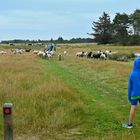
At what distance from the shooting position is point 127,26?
9938 cm

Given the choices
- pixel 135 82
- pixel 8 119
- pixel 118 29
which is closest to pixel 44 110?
pixel 135 82

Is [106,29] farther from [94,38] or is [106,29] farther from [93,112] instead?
[93,112]

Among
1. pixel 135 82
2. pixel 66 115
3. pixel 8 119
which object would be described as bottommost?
pixel 66 115

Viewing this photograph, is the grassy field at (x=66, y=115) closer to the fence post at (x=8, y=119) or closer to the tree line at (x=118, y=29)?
the fence post at (x=8, y=119)

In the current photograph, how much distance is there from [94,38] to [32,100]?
98.5m

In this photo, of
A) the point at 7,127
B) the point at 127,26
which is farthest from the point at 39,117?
the point at 127,26

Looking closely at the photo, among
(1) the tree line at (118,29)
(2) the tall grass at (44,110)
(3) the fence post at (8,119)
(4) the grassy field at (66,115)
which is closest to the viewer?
(3) the fence post at (8,119)

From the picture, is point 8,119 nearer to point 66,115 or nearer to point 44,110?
point 66,115

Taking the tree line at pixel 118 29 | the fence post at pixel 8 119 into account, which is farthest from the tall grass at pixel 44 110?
the tree line at pixel 118 29

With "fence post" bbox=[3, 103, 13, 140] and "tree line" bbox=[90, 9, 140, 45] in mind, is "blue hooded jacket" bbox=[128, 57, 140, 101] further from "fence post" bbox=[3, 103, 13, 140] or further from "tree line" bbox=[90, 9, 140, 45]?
"tree line" bbox=[90, 9, 140, 45]

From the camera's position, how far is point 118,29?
3952 inches

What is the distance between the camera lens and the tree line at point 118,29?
92000 millimetres

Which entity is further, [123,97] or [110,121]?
[123,97]

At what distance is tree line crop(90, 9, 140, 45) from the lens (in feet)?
302
